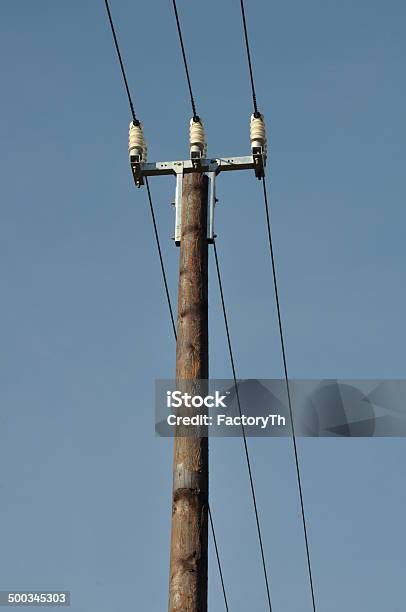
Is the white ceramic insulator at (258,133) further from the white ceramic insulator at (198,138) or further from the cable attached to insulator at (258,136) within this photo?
the white ceramic insulator at (198,138)

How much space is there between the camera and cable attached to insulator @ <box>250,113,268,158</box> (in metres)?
9.84

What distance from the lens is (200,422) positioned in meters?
8.51

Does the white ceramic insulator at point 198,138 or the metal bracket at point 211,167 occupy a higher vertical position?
the white ceramic insulator at point 198,138

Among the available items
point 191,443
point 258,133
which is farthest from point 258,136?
point 191,443

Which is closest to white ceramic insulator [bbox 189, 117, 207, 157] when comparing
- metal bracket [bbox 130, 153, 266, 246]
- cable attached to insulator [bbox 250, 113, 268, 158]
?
metal bracket [bbox 130, 153, 266, 246]

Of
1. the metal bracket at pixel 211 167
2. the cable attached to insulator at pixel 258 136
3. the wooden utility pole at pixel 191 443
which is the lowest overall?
the wooden utility pole at pixel 191 443

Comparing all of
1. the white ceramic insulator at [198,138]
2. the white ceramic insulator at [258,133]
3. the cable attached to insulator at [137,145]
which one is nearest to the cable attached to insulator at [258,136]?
the white ceramic insulator at [258,133]

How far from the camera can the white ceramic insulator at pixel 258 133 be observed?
9852mm

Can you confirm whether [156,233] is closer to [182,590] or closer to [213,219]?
[213,219]

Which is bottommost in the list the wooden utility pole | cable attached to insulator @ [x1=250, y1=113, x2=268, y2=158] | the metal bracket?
the wooden utility pole

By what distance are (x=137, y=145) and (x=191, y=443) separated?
119 inches

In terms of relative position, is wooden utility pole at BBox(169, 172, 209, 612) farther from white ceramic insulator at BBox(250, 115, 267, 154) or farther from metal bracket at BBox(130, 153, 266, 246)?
white ceramic insulator at BBox(250, 115, 267, 154)

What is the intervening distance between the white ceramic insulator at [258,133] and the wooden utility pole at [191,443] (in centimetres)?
56

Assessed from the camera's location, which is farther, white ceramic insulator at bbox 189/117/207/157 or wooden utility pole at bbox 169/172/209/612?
white ceramic insulator at bbox 189/117/207/157
